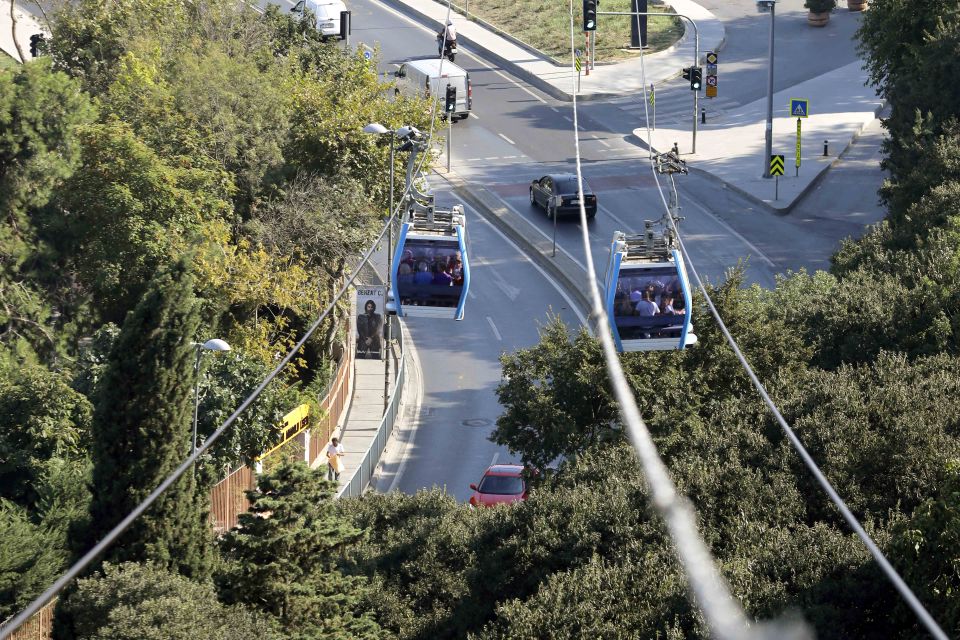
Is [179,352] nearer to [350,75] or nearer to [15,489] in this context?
[15,489]

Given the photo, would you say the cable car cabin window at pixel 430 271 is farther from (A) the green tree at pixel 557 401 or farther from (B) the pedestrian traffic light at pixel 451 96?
(B) the pedestrian traffic light at pixel 451 96

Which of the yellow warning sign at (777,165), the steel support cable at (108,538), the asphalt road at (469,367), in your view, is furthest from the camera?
the yellow warning sign at (777,165)

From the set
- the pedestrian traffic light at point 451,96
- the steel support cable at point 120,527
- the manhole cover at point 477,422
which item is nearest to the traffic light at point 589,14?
the pedestrian traffic light at point 451,96

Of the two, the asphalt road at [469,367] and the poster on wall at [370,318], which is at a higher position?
the poster on wall at [370,318]

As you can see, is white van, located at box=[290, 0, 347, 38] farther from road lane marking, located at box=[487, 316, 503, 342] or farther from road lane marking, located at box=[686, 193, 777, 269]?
road lane marking, located at box=[487, 316, 503, 342]

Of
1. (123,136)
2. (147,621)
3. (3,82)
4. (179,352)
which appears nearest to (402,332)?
Answer: (123,136)

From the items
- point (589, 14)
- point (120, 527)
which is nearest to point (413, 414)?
point (589, 14)
